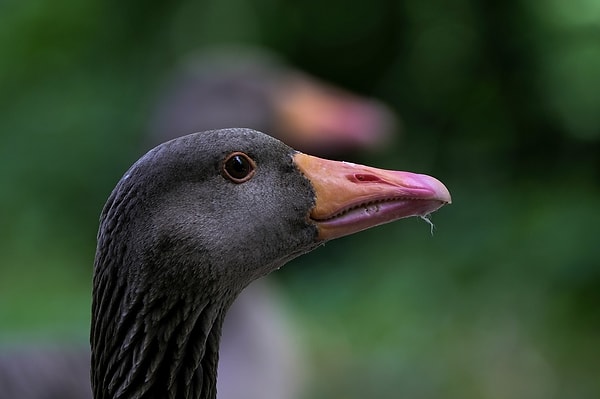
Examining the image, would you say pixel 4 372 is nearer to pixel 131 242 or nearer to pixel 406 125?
pixel 131 242

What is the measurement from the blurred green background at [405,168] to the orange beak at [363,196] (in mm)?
2693

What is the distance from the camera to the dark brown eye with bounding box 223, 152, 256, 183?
215 centimetres

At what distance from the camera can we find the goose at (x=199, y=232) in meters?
2.07

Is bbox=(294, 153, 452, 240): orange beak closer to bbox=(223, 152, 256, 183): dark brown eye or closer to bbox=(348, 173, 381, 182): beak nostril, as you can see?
bbox=(348, 173, 381, 182): beak nostril

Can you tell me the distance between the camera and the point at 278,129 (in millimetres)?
5074

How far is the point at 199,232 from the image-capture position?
2.10 meters

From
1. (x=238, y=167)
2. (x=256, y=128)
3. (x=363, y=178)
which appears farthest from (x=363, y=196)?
(x=256, y=128)

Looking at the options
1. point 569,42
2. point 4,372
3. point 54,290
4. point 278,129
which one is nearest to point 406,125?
point 569,42

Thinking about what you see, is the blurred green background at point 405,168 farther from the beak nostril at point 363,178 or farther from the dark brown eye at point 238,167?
the beak nostril at point 363,178

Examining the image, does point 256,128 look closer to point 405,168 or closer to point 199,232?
point 405,168

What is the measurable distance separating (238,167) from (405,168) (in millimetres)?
4953

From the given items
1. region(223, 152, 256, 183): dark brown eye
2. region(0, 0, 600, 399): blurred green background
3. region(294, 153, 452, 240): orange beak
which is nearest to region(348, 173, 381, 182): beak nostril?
region(294, 153, 452, 240): orange beak

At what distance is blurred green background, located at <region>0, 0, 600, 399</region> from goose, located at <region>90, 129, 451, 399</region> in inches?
99.8

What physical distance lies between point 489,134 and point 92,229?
10.9 feet
